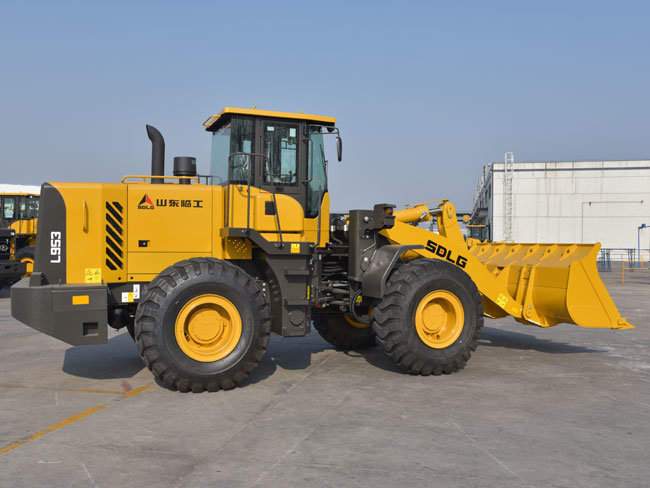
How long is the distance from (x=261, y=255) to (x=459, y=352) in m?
2.65

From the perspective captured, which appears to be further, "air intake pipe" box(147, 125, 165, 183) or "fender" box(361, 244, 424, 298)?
"air intake pipe" box(147, 125, 165, 183)

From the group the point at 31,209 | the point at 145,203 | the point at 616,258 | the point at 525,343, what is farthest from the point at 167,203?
the point at 616,258

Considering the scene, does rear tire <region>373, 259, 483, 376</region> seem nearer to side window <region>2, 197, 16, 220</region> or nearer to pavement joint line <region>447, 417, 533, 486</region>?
pavement joint line <region>447, 417, 533, 486</region>

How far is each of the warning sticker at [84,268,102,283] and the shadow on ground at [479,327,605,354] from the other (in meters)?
5.82

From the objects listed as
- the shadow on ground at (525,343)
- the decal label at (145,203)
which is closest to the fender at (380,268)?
the decal label at (145,203)

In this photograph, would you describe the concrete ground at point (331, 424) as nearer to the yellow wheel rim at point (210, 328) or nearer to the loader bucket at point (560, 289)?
the yellow wheel rim at point (210, 328)

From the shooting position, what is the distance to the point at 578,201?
4603 cm

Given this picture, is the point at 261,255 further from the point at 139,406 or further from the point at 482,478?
the point at 482,478

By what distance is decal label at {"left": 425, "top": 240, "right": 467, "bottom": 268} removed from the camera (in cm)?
798

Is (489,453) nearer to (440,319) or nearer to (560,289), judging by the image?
(440,319)

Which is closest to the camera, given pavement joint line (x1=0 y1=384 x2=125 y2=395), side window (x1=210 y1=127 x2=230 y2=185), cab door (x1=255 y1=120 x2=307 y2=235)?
pavement joint line (x1=0 y1=384 x2=125 y2=395)

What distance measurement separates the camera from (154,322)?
6.11 m

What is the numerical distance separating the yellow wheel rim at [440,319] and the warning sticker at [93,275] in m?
3.67

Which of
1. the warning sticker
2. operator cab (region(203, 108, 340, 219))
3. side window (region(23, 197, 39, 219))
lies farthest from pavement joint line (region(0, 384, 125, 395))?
side window (region(23, 197, 39, 219))
